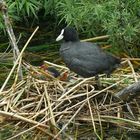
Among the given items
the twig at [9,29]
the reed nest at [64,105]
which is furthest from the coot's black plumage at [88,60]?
the twig at [9,29]

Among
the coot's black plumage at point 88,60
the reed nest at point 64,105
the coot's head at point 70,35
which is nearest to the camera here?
the reed nest at point 64,105

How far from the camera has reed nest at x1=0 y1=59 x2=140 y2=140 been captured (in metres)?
7.43

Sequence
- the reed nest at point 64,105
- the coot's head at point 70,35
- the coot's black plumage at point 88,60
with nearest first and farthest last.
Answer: the reed nest at point 64,105, the coot's black plumage at point 88,60, the coot's head at point 70,35

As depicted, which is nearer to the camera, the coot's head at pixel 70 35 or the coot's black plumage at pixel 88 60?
the coot's black plumage at pixel 88 60

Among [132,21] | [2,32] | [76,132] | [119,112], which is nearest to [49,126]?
[76,132]

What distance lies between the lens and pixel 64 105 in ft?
25.3

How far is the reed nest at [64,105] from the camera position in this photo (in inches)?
293

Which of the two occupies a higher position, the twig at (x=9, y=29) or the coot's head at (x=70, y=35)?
the twig at (x=9, y=29)

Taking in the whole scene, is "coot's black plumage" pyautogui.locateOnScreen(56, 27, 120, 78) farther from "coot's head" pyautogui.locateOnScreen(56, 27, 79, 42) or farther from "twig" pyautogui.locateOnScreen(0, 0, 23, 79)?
"twig" pyautogui.locateOnScreen(0, 0, 23, 79)

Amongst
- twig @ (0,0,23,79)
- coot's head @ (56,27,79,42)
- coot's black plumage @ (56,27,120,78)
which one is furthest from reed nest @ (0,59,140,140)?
coot's head @ (56,27,79,42)

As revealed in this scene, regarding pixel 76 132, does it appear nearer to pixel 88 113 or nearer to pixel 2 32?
pixel 88 113

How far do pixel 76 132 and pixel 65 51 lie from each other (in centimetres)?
107

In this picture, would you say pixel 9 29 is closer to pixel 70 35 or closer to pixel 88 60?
pixel 70 35

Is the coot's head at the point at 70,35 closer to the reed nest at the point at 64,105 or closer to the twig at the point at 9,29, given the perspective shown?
the reed nest at the point at 64,105
